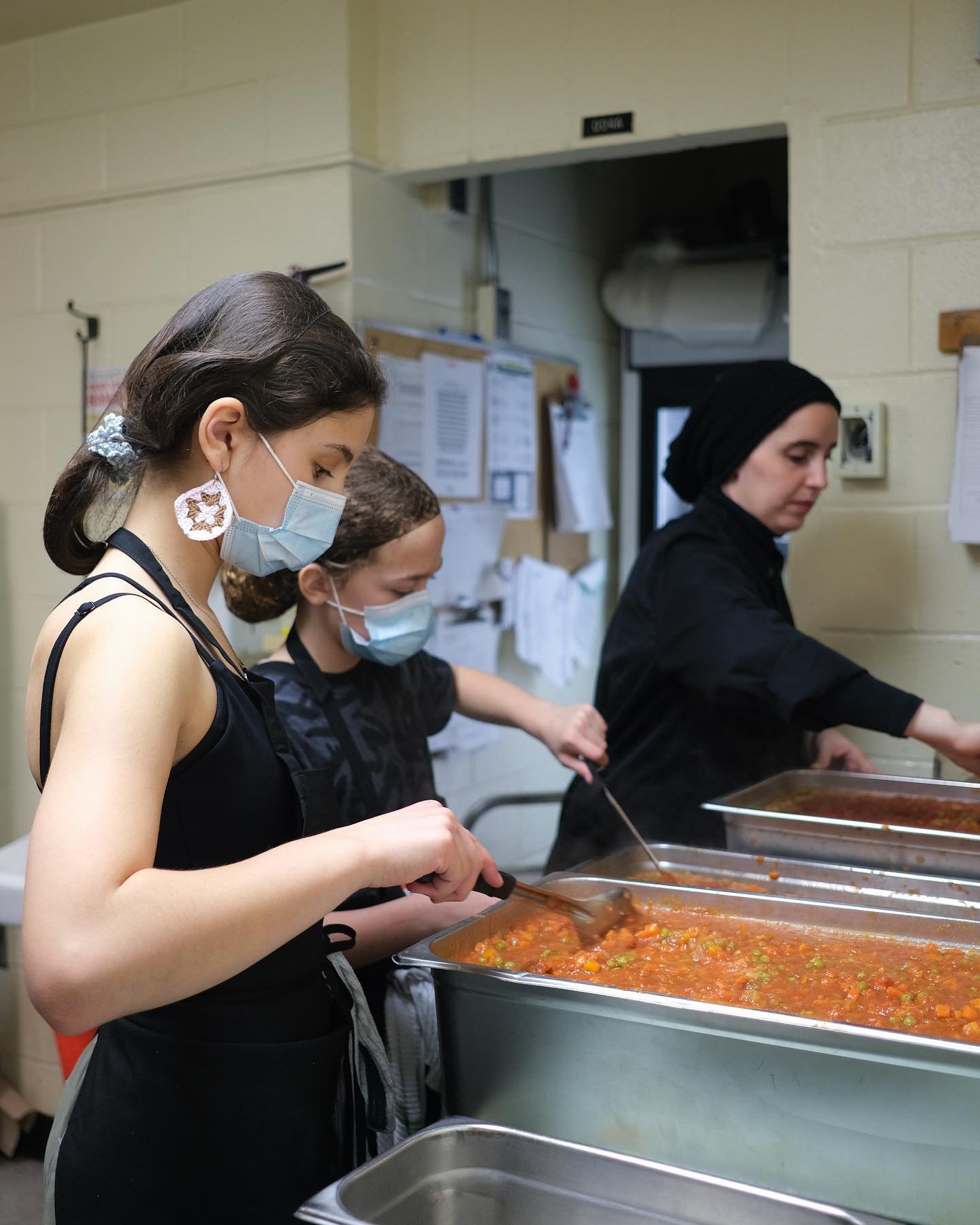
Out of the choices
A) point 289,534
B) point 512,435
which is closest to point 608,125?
Result: point 512,435

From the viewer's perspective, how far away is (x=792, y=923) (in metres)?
1.62

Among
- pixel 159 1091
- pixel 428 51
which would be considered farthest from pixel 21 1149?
pixel 428 51

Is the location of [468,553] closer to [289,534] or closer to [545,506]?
[545,506]

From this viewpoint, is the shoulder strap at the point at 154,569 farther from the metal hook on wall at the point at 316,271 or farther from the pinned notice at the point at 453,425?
the pinned notice at the point at 453,425

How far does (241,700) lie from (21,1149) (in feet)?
7.90

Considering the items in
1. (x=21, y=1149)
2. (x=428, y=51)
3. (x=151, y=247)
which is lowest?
(x=21, y=1149)

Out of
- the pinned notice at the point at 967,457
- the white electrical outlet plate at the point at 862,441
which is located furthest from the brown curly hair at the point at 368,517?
the pinned notice at the point at 967,457

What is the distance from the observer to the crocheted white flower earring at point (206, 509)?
120 centimetres

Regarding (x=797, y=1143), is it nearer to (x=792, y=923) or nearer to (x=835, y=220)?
(x=792, y=923)

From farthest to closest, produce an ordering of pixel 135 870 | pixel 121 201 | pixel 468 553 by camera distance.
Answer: pixel 468 553 < pixel 121 201 < pixel 135 870

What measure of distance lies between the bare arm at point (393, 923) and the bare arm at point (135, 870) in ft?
1.60

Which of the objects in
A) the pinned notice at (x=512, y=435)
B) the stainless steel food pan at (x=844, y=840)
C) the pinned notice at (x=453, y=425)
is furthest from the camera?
the pinned notice at (x=512, y=435)

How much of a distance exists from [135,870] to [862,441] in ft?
6.43

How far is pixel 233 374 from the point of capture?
118 cm
